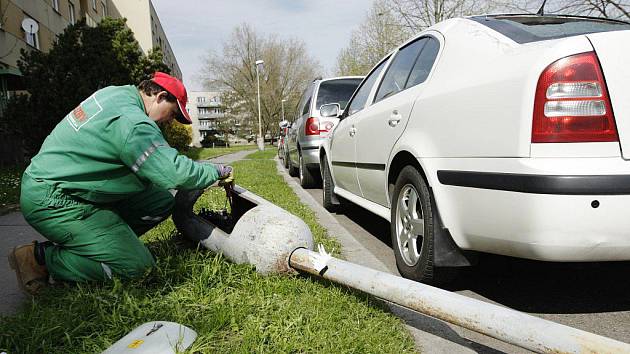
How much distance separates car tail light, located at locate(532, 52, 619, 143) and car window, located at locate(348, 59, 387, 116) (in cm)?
223

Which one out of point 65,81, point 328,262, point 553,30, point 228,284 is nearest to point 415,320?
point 328,262

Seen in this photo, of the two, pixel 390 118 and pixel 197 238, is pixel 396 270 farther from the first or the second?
pixel 197 238

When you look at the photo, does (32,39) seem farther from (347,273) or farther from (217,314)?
(347,273)

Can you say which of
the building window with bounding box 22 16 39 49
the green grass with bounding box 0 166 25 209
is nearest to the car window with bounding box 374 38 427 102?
the green grass with bounding box 0 166 25 209

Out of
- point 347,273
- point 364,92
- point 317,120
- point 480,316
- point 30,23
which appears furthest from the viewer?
point 30,23

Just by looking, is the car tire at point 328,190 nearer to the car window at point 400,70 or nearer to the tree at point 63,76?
the car window at point 400,70

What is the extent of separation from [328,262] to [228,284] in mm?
613

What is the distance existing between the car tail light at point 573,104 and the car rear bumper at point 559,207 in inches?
4.3

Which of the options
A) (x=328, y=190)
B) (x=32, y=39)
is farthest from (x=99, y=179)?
(x=32, y=39)

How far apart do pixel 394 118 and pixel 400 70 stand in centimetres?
68

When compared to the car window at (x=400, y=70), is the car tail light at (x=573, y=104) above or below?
below

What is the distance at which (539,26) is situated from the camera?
7.67 ft

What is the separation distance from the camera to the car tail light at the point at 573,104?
1.75 m

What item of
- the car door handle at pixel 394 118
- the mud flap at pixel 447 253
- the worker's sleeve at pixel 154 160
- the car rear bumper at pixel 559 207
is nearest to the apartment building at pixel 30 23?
the worker's sleeve at pixel 154 160
